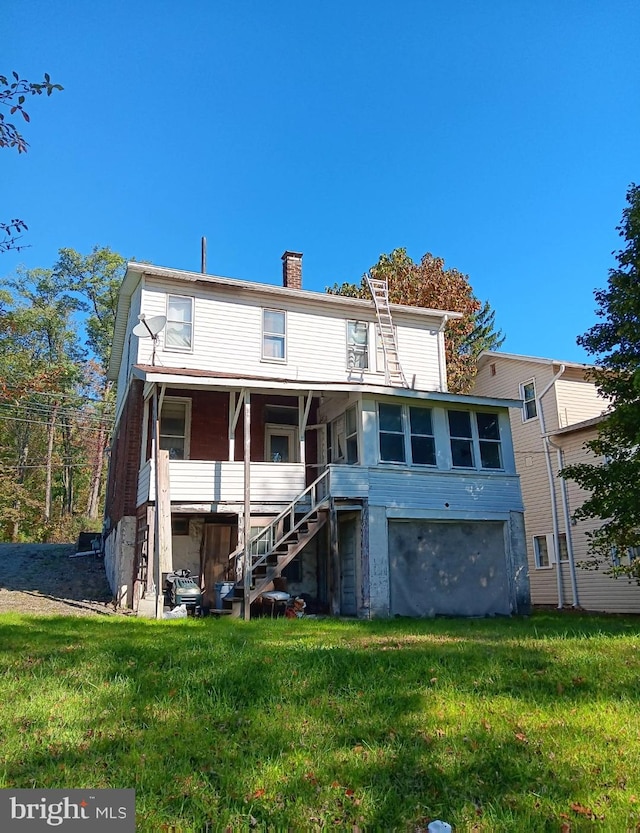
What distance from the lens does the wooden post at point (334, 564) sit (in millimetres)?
15945

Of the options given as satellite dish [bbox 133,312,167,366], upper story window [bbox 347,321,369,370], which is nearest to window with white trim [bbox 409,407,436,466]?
upper story window [bbox 347,321,369,370]

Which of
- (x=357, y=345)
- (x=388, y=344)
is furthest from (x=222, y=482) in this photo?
(x=388, y=344)

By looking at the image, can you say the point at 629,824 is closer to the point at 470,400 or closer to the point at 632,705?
the point at 632,705

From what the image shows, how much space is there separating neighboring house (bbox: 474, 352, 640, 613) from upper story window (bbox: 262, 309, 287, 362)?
7.53 metres

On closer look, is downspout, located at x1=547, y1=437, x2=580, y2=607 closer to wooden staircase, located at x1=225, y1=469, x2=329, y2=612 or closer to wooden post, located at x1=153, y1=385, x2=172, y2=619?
wooden staircase, located at x1=225, y1=469, x2=329, y2=612

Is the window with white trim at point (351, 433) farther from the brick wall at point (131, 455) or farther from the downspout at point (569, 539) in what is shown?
the downspout at point (569, 539)

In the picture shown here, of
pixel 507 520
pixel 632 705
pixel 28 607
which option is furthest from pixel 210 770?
pixel 507 520

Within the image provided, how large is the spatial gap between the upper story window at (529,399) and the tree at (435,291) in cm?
696

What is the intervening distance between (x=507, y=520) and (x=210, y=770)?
14.6 m

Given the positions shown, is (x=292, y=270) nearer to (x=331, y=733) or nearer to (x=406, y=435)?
(x=406, y=435)

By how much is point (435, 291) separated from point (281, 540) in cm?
2087

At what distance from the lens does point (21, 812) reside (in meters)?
3.93

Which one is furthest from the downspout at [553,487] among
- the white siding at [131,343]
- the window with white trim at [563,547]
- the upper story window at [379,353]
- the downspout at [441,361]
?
the white siding at [131,343]

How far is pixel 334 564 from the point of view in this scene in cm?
1614
